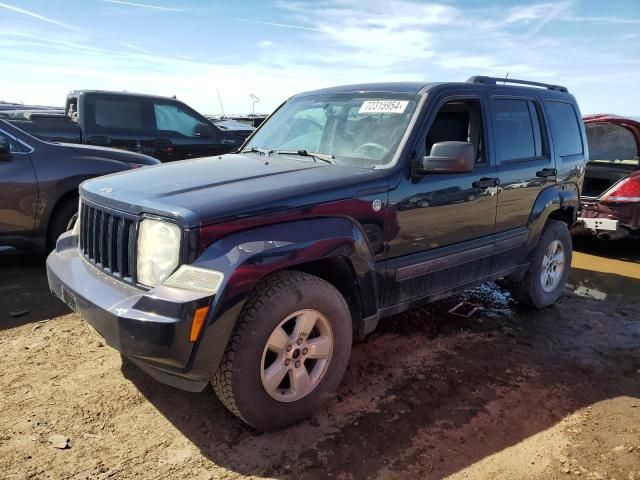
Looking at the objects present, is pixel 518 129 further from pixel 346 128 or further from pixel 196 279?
pixel 196 279

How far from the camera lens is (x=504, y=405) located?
3.21 m

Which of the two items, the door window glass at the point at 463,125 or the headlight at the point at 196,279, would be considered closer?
the headlight at the point at 196,279

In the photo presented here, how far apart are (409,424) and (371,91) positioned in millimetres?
2311

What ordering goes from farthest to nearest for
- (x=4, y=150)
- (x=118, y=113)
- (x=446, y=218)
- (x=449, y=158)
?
(x=118, y=113)
(x=4, y=150)
(x=446, y=218)
(x=449, y=158)

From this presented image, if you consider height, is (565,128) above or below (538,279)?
above

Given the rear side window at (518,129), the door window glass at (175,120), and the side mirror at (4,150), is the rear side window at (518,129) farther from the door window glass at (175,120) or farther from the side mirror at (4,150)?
the door window glass at (175,120)

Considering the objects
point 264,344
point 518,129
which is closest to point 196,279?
point 264,344

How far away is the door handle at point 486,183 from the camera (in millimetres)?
3871

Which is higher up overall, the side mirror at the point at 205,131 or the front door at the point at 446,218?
the side mirror at the point at 205,131

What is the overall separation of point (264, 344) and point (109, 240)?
1053mm

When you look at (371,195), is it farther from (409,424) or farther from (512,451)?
(512,451)

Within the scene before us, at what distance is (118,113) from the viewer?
8.12m

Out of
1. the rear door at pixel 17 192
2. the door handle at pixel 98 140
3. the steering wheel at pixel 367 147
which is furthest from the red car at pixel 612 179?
the door handle at pixel 98 140

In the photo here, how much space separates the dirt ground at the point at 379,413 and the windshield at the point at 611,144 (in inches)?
162
